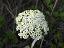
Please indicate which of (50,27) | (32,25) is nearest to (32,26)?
(32,25)

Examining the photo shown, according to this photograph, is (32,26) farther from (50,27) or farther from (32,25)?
(50,27)

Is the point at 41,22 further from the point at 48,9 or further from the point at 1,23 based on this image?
the point at 1,23

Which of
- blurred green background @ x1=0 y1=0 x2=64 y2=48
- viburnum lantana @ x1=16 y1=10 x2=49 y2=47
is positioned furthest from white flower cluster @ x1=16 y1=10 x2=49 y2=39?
blurred green background @ x1=0 y1=0 x2=64 y2=48

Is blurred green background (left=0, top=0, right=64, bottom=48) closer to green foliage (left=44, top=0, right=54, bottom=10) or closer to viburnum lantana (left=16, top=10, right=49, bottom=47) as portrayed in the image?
green foliage (left=44, top=0, right=54, bottom=10)

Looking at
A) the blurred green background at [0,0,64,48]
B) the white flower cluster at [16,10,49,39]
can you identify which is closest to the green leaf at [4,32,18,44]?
the blurred green background at [0,0,64,48]

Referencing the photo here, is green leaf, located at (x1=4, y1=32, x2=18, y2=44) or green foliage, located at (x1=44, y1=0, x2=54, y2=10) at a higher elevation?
green foliage, located at (x1=44, y1=0, x2=54, y2=10)

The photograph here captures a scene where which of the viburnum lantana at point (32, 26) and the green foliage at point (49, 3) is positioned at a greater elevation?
the green foliage at point (49, 3)

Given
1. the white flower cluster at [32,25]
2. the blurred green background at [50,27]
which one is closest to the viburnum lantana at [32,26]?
the white flower cluster at [32,25]

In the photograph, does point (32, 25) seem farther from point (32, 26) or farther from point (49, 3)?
point (49, 3)

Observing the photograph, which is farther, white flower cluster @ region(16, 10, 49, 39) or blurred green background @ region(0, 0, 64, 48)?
blurred green background @ region(0, 0, 64, 48)

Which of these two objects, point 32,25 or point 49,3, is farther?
point 49,3

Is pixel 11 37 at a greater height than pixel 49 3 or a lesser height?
lesser

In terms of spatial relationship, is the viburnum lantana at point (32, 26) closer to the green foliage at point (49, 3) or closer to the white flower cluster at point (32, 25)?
the white flower cluster at point (32, 25)
